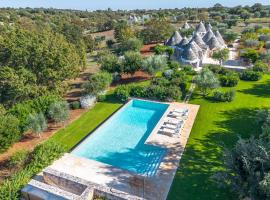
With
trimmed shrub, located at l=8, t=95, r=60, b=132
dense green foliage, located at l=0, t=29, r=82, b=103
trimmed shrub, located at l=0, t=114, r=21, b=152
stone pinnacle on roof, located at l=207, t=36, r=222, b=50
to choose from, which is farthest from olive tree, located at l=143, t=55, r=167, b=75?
trimmed shrub, located at l=0, t=114, r=21, b=152

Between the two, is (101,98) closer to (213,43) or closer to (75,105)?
(75,105)

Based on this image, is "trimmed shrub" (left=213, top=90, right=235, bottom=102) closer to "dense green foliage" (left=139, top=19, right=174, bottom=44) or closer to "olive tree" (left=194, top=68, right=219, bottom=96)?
"olive tree" (left=194, top=68, right=219, bottom=96)

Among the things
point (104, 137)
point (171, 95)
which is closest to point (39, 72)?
point (104, 137)

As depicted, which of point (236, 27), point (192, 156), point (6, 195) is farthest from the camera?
point (236, 27)

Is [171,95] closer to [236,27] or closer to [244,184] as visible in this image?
[244,184]

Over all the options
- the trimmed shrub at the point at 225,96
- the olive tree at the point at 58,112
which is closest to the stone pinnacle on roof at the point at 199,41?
the trimmed shrub at the point at 225,96
